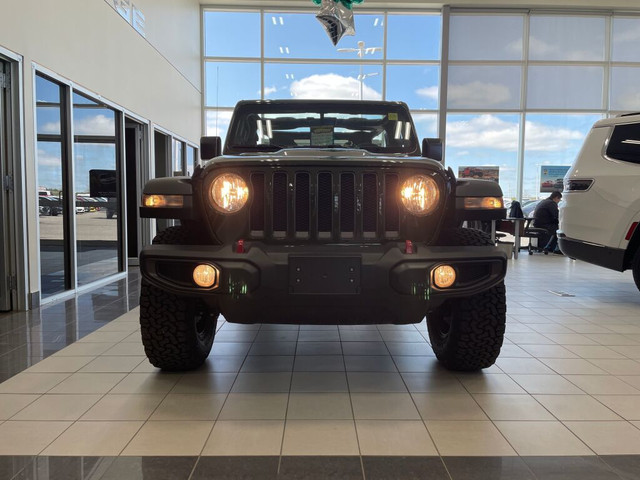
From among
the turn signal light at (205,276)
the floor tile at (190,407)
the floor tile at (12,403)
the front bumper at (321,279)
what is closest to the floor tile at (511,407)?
the front bumper at (321,279)

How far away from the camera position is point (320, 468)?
5.89ft

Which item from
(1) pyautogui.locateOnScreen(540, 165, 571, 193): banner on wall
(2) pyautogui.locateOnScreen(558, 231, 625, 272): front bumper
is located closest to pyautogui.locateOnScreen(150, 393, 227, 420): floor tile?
(2) pyautogui.locateOnScreen(558, 231, 625, 272): front bumper

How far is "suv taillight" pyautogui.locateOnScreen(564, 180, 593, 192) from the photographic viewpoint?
4891mm

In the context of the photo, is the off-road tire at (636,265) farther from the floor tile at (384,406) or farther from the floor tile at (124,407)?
the floor tile at (124,407)

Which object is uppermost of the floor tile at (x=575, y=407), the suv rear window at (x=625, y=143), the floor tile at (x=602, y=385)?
the suv rear window at (x=625, y=143)

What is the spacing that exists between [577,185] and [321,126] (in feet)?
10.5

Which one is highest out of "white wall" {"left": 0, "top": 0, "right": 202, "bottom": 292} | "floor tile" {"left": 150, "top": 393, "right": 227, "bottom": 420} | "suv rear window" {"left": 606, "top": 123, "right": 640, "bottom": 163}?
"white wall" {"left": 0, "top": 0, "right": 202, "bottom": 292}

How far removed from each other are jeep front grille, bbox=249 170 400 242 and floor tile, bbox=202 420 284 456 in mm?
854

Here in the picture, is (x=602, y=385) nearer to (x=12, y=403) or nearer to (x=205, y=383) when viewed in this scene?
(x=205, y=383)

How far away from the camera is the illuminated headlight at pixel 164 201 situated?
7.43 ft

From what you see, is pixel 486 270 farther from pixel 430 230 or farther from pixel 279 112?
pixel 279 112

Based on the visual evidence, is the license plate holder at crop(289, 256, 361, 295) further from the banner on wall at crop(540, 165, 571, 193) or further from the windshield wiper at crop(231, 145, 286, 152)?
the banner on wall at crop(540, 165, 571, 193)

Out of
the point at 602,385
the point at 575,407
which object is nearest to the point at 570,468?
the point at 575,407

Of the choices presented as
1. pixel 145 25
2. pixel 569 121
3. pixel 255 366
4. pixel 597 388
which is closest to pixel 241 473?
pixel 255 366
